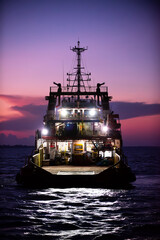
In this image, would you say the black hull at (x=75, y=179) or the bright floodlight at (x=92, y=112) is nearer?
the black hull at (x=75, y=179)

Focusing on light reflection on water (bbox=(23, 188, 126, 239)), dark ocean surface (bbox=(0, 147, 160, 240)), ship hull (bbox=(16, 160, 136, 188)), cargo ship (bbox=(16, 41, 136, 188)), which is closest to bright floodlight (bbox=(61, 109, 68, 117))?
cargo ship (bbox=(16, 41, 136, 188))

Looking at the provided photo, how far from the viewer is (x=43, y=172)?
62.9 feet

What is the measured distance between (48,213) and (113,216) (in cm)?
315

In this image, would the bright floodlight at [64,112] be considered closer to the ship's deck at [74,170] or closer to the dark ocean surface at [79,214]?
the ship's deck at [74,170]

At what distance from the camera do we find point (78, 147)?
30.3 m

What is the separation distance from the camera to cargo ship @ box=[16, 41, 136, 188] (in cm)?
1919

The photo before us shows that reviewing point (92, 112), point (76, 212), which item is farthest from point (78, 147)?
point (76, 212)

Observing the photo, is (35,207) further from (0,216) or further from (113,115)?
(113,115)

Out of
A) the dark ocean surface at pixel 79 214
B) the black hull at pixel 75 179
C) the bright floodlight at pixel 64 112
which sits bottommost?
the dark ocean surface at pixel 79 214

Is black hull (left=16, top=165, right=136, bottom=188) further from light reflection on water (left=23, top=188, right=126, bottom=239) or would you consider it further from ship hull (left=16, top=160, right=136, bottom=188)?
light reflection on water (left=23, top=188, right=126, bottom=239)

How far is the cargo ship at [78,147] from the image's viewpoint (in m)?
19.2

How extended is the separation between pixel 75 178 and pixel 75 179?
0.22ft

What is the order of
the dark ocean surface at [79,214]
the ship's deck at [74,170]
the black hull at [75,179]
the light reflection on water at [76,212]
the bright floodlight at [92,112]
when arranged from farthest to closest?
the bright floodlight at [92,112] < the ship's deck at [74,170] < the black hull at [75,179] < the light reflection on water at [76,212] < the dark ocean surface at [79,214]

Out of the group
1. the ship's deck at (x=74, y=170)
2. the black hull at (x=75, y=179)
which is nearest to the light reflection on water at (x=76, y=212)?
the black hull at (x=75, y=179)
